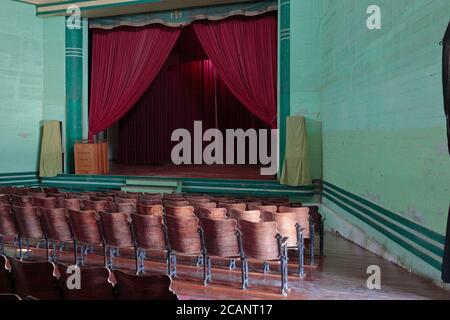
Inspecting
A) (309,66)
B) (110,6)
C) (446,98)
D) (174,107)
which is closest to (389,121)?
(446,98)

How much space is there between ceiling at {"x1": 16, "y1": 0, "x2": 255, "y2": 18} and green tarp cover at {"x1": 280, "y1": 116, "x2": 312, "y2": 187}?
3494mm

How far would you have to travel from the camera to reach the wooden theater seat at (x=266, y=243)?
4820mm

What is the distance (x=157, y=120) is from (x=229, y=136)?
248 cm

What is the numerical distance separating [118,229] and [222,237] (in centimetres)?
127

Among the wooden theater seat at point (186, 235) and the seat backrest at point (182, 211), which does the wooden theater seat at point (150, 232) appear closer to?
the wooden theater seat at point (186, 235)

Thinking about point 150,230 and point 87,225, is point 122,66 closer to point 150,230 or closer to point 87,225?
point 87,225

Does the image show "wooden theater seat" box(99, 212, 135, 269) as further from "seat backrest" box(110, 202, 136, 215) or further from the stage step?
the stage step

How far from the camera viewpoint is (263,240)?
4855 millimetres

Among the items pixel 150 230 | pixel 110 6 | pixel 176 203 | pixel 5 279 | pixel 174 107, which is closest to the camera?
pixel 5 279

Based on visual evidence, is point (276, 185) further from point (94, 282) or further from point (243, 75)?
point (94, 282)

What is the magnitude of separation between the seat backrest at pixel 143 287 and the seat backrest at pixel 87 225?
247cm

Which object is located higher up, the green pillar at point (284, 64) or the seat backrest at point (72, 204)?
the green pillar at point (284, 64)

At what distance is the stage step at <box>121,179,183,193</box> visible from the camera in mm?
11078

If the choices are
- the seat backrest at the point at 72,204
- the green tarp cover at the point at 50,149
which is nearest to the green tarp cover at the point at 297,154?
the seat backrest at the point at 72,204
